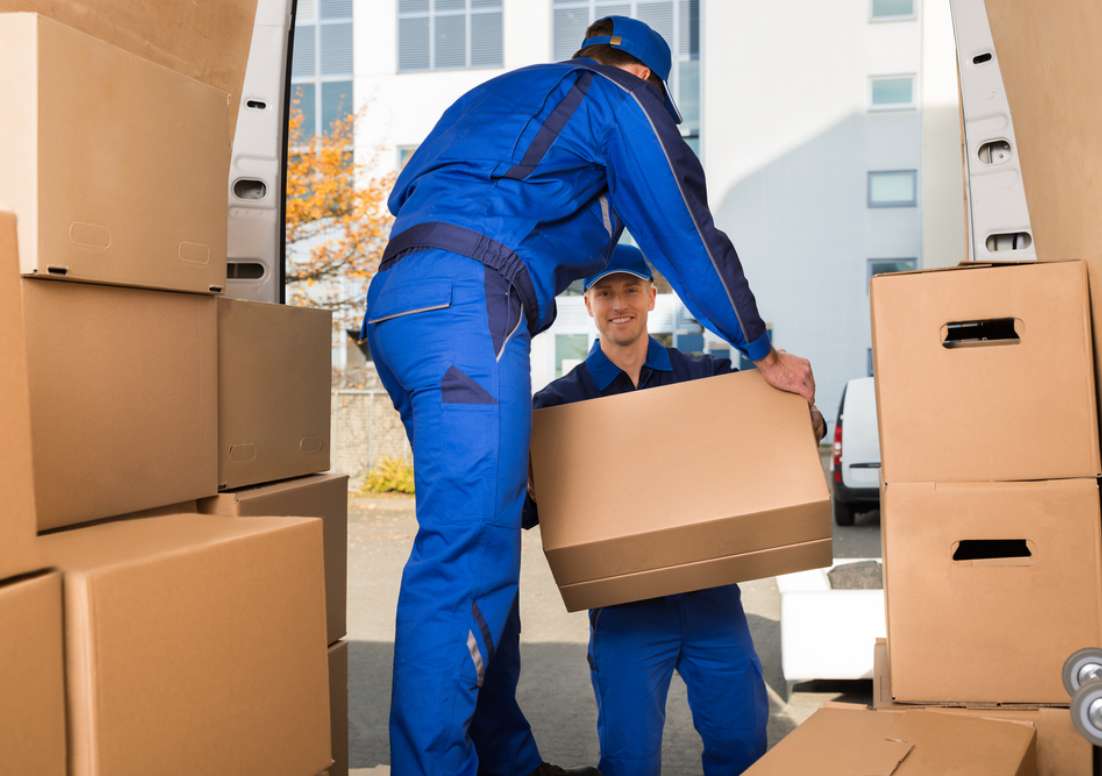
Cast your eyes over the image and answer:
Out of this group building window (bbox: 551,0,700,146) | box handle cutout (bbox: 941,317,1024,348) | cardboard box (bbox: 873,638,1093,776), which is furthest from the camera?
building window (bbox: 551,0,700,146)

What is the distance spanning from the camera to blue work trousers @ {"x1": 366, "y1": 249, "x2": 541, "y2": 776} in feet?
5.73

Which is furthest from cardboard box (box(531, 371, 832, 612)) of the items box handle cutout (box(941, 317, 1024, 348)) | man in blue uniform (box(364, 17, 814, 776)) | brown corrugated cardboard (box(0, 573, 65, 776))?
Answer: brown corrugated cardboard (box(0, 573, 65, 776))

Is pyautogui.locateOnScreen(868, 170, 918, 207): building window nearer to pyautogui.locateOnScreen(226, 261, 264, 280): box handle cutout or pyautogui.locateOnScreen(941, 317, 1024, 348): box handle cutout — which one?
pyautogui.locateOnScreen(941, 317, 1024, 348): box handle cutout

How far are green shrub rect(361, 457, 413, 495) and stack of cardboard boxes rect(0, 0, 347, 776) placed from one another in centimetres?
820

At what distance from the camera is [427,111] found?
1437 centimetres

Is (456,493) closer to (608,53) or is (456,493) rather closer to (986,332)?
(608,53)

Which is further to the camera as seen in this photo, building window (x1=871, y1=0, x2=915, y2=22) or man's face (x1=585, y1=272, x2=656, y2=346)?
building window (x1=871, y1=0, x2=915, y2=22)

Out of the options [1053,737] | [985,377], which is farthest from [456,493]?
[1053,737]

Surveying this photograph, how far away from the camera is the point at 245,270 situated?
2.73m

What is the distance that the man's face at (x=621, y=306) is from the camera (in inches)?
104

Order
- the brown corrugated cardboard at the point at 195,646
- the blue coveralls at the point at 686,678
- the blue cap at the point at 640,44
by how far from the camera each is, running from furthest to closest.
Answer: the blue coveralls at the point at 686,678 → the blue cap at the point at 640,44 → the brown corrugated cardboard at the point at 195,646

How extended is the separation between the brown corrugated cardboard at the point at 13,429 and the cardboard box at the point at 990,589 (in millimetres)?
1275

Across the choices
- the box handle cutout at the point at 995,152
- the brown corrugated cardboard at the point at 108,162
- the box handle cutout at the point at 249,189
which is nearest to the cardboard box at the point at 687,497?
the brown corrugated cardboard at the point at 108,162

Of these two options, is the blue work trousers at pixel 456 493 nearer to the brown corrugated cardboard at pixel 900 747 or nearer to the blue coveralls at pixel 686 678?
the brown corrugated cardboard at pixel 900 747
